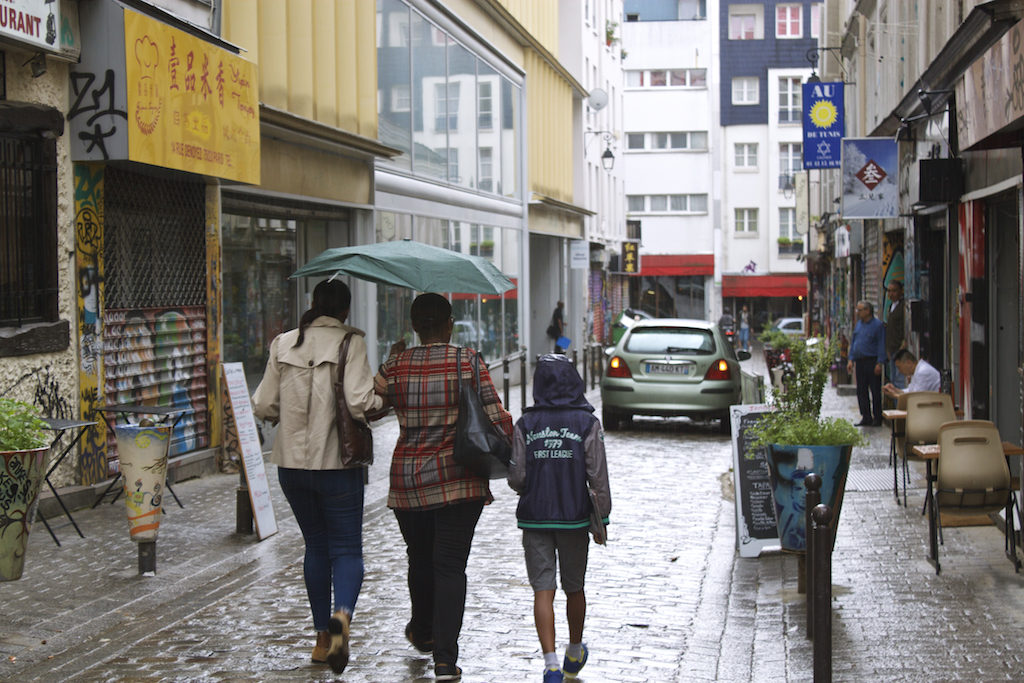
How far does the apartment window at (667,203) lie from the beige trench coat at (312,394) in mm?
57051

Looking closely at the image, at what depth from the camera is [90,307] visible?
35.7ft

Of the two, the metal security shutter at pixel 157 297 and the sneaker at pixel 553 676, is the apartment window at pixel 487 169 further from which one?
the sneaker at pixel 553 676

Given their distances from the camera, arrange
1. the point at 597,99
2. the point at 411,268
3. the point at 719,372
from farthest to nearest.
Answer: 1. the point at 597,99
2. the point at 719,372
3. the point at 411,268

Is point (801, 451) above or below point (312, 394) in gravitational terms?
below

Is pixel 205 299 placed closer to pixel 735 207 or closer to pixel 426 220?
pixel 426 220

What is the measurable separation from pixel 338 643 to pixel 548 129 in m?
29.7

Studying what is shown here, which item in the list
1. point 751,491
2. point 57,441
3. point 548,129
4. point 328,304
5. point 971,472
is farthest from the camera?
point 548,129

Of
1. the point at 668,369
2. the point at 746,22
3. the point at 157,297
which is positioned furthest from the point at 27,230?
the point at 746,22

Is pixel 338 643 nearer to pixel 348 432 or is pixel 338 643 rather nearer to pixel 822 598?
pixel 348 432

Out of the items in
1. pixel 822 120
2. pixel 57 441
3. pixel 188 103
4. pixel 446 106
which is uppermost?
pixel 446 106

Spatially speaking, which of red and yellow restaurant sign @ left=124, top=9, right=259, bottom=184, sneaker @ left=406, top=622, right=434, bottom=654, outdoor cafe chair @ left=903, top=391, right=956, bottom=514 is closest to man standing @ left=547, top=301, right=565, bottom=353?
red and yellow restaurant sign @ left=124, top=9, right=259, bottom=184

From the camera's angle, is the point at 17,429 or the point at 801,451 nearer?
the point at 17,429

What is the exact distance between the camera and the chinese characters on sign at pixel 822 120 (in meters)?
22.9

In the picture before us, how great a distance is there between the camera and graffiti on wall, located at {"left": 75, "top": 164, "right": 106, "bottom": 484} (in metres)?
10.7
